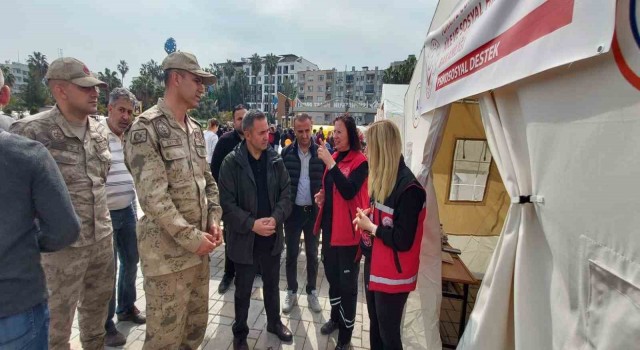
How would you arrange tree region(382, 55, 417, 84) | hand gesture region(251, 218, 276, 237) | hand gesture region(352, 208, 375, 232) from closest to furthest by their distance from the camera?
1. hand gesture region(352, 208, 375, 232)
2. hand gesture region(251, 218, 276, 237)
3. tree region(382, 55, 417, 84)

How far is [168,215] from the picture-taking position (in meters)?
1.97

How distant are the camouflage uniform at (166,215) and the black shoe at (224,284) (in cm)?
163

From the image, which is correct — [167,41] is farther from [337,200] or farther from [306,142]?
[337,200]

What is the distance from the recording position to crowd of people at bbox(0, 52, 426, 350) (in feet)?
4.91

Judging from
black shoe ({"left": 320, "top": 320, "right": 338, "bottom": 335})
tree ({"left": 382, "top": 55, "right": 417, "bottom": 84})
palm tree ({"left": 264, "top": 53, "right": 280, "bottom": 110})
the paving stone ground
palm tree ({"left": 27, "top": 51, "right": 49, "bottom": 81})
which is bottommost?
the paving stone ground

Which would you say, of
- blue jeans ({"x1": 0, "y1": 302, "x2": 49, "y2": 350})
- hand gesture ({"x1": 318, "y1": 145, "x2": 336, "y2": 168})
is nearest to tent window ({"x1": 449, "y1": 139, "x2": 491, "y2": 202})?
hand gesture ({"x1": 318, "y1": 145, "x2": 336, "y2": 168})

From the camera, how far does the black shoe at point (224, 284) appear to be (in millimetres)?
3879

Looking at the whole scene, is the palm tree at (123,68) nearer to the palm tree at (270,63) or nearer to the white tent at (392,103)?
the palm tree at (270,63)

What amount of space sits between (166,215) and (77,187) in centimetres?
86

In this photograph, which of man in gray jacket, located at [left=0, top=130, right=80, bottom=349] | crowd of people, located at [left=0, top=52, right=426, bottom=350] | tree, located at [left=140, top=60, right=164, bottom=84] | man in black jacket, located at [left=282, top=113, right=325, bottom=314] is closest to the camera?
man in gray jacket, located at [left=0, top=130, right=80, bottom=349]

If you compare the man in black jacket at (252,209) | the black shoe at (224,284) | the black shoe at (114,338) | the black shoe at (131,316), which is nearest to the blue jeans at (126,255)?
the black shoe at (131,316)

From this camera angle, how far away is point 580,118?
3.36ft

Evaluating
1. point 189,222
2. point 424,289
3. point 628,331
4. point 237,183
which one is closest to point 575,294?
point 628,331

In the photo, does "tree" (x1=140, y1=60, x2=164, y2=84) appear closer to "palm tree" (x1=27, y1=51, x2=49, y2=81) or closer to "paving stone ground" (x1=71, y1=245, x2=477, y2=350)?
"palm tree" (x1=27, y1=51, x2=49, y2=81)
